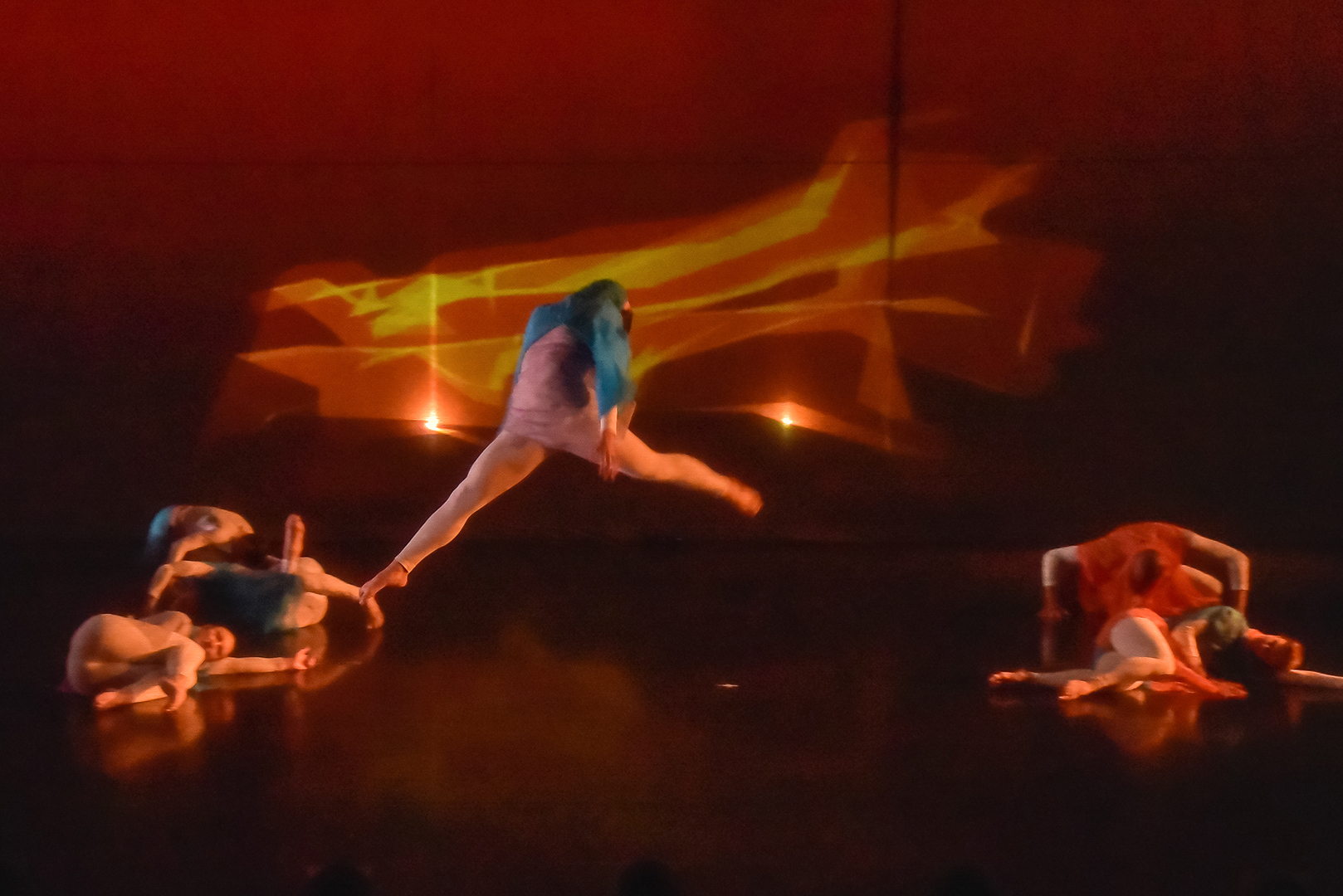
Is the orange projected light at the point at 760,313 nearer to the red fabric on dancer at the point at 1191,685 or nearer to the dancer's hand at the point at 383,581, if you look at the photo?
the dancer's hand at the point at 383,581

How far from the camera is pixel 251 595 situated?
402cm

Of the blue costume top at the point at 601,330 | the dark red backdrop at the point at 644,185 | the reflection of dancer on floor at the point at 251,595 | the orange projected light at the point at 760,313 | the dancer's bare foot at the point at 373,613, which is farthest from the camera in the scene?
the orange projected light at the point at 760,313

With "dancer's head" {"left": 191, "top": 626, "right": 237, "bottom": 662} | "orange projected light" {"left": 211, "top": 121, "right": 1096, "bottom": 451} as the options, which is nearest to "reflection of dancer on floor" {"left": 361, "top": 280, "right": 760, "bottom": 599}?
"dancer's head" {"left": 191, "top": 626, "right": 237, "bottom": 662}

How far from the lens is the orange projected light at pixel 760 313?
18.9 feet

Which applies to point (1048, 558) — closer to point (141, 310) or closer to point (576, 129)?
point (576, 129)

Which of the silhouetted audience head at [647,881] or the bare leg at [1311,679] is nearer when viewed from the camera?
the silhouetted audience head at [647,881]

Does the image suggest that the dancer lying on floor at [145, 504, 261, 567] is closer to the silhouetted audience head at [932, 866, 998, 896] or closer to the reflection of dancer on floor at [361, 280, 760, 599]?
the reflection of dancer on floor at [361, 280, 760, 599]

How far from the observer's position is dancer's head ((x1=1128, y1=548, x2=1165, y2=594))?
373cm

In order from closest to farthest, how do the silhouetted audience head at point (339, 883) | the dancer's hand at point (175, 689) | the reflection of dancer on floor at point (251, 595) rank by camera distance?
1. the silhouetted audience head at point (339, 883)
2. the dancer's hand at point (175, 689)
3. the reflection of dancer on floor at point (251, 595)

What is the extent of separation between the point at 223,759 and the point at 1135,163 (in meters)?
5.16

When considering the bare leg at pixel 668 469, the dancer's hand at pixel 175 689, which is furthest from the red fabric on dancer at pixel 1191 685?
the dancer's hand at pixel 175 689

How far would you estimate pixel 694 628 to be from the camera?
4066 millimetres

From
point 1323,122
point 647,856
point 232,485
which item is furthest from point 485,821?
point 1323,122

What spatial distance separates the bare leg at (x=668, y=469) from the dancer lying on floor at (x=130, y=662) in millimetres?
1676
